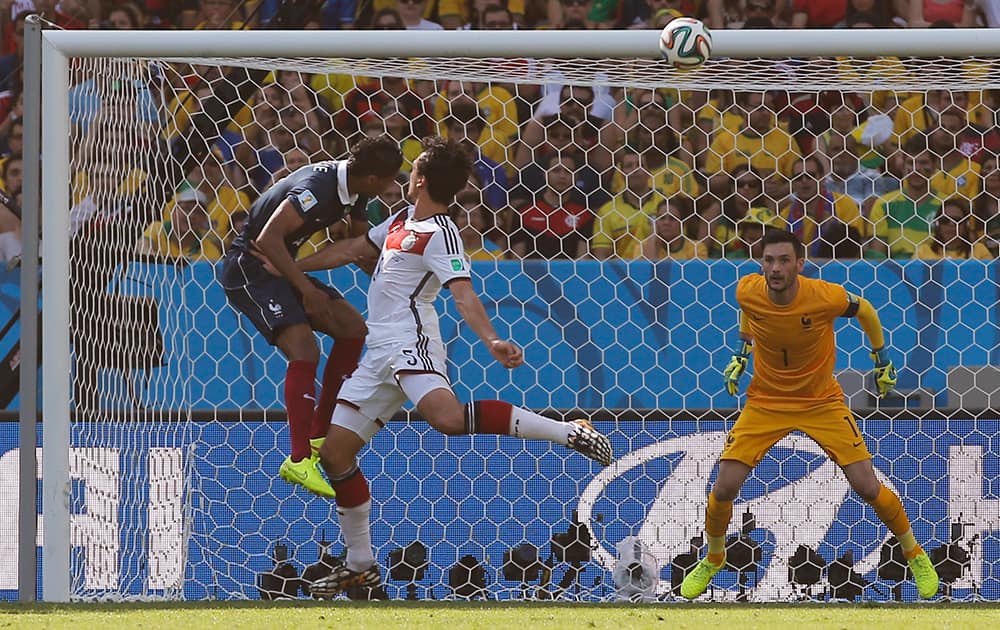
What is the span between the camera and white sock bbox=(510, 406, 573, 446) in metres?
5.09

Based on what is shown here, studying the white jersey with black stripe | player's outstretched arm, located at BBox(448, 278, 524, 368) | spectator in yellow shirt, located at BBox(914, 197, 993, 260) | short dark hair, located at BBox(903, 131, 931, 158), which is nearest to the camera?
player's outstretched arm, located at BBox(448, 278, 524, 368)

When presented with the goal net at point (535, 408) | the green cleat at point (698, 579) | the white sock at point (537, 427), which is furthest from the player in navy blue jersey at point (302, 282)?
the green cleat at point (698, 579)

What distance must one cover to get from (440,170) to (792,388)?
5.35ft

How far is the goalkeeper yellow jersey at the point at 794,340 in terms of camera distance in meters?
5.71

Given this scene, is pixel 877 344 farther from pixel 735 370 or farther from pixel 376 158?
pixel 376 158

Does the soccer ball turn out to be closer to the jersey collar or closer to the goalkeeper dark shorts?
the jersey collar

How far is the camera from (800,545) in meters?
5.94


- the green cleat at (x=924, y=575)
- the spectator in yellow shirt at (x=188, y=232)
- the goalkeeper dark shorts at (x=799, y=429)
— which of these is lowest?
the green cleat at (x=924, y=575)

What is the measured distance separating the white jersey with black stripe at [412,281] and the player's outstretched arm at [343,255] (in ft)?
0.64

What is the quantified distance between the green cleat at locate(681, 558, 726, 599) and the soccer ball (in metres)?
1.91

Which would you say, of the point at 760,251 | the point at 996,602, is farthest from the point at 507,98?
the point at 996,602

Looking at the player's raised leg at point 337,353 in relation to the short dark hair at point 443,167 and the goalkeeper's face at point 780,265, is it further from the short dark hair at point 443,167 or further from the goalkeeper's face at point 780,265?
the goalkeeper's face at point 780,265

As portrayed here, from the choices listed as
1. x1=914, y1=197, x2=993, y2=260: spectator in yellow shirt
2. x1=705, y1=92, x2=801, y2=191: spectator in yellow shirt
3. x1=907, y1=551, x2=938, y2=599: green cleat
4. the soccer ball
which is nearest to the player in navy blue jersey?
the soccer ball

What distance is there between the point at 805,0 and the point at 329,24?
282cm
